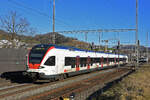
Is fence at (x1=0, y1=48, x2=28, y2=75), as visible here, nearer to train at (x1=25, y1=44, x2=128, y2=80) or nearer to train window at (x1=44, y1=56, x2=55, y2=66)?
train at (x1=25, y1=44, x2=128, y2=80)

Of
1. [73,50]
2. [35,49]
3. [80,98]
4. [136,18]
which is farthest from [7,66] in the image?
[136,18]

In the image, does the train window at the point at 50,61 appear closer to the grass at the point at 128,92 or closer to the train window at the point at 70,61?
the train window at the point at 70,61

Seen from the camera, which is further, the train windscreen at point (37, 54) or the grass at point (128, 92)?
the train windscreen at point (37, 54)

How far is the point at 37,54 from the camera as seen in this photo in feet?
50.0

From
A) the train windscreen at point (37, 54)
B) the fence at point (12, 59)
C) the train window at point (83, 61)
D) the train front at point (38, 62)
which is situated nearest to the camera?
the train front at point (38, 62)

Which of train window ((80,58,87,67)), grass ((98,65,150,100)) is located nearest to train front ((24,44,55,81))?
grass ((98,65,150,100))

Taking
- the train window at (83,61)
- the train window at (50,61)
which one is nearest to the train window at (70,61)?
the train window at (83,61)

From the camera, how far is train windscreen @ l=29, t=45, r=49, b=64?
49.2 feet

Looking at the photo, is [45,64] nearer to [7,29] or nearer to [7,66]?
[7,66]

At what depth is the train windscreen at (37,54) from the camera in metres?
15.0

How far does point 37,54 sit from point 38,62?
0.72 meters

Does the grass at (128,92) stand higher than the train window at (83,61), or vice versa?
the train window at (83,61)

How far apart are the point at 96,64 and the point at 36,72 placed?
13251 millimetres

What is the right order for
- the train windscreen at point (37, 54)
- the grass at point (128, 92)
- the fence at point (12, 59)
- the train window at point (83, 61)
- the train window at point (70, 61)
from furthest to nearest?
the train window at point (83, 61) < the fence at point (12, 59) < the train window at point (70, 61) < the train windscreen at point (37, 54) < the grass at point (128, 92)
